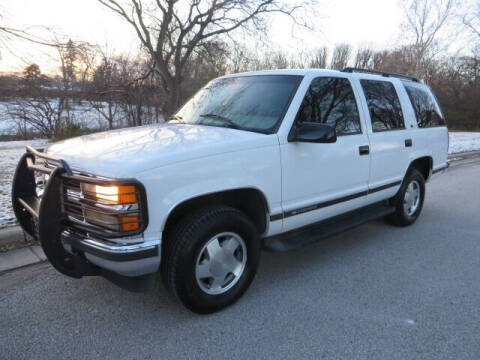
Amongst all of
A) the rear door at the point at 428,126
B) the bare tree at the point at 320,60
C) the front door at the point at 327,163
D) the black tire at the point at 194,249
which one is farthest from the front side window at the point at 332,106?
the bare tree at the point at 320,60

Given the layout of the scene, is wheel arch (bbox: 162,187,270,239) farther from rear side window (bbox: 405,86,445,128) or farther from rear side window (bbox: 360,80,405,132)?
rear side window (bbox: 405,86,445,128)

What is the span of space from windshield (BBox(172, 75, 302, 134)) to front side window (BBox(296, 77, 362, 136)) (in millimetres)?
187

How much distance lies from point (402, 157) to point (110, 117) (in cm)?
1393

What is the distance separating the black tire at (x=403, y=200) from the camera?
15.8 ft

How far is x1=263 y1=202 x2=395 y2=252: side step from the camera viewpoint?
129 inches

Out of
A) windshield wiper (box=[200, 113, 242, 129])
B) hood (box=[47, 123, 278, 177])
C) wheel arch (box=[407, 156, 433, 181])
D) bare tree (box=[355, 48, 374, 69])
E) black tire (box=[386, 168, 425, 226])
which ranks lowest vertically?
black tire (box=[386, 168, 425, 226])

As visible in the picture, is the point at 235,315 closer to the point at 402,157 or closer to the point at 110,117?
the point at 402,157

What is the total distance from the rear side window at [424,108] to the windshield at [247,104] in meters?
2.28

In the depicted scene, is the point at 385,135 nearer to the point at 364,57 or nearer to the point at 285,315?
the point at 285,315

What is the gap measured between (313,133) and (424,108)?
115 inches

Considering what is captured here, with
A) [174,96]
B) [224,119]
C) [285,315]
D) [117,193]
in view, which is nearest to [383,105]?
[224,119]

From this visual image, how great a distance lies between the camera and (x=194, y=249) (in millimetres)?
2670

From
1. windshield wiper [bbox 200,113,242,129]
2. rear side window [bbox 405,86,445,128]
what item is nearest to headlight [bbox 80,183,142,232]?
windshield wiper [bbox 200,113,242,129]

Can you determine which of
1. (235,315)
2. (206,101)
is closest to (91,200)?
(235,315)
